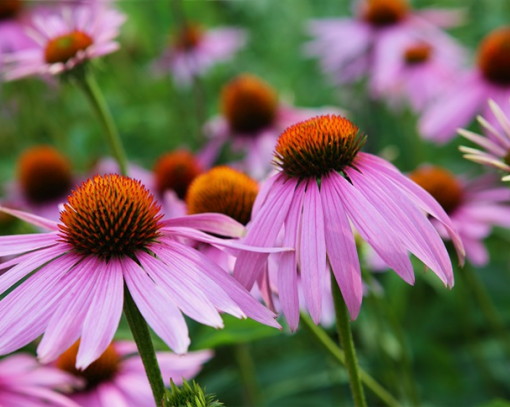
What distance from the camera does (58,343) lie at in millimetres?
658

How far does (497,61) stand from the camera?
182cm

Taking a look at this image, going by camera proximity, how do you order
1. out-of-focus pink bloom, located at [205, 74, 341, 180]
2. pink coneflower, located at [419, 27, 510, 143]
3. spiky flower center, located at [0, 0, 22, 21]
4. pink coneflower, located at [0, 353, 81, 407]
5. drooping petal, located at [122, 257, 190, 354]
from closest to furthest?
drooping petal, located at [122, 257, 190, 354] → pink coneflower, located at [0, 353, 81, 407] → pink coneflower, located at [419, 27, 510, 143] → out-of-focus pink bloom, located at [205, 74, 341, 180] → spiky flower center, located at [0, 0, 22, 21]

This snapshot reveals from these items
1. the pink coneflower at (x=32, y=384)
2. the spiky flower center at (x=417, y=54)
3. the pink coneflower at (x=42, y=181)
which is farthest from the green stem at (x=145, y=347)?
the spiky flower center at (x=417, y=54)

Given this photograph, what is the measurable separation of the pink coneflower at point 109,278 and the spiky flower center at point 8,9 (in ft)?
6.17

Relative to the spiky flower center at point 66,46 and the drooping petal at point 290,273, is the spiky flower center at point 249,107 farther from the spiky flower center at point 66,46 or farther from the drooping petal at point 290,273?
the drooping petal at point 290,273

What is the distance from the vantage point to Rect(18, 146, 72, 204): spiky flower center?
2.11m

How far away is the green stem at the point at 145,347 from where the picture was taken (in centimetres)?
73

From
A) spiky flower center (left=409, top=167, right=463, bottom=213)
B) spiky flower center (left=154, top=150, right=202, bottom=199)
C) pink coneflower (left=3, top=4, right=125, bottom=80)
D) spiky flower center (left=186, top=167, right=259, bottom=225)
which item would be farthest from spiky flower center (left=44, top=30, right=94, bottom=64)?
spiky flower center (left=409, top=167, right=463, bottom=213)

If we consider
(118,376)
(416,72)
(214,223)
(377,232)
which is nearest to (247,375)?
(118,376)

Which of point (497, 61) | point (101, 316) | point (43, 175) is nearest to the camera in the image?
point (101, 316)

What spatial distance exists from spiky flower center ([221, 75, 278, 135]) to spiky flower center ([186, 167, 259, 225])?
89 cm

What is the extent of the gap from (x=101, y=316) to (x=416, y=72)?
1.87 m

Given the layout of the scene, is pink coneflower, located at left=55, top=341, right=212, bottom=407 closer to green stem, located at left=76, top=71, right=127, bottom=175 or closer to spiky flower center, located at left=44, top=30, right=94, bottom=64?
green stem, located at left=76, top=71, right=127, bottom=175

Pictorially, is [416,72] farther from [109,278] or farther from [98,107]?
[109,278]
